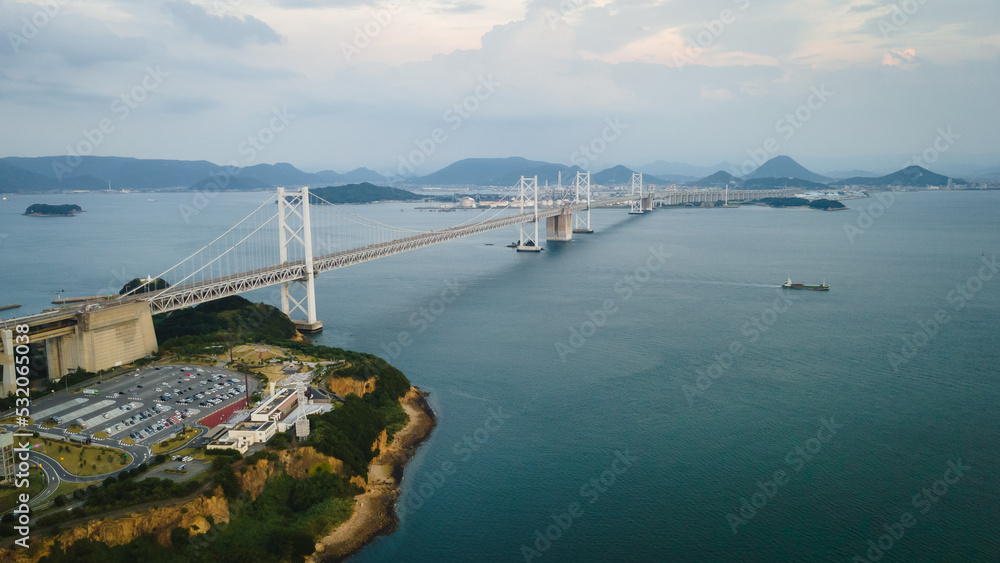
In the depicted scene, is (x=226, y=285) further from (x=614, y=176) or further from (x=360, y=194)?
(x=614, y=176)

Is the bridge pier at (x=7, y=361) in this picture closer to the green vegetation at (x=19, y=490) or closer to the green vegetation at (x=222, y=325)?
the green vegetation at (x=222, y=325)

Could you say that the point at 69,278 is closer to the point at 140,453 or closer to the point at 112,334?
the point at 112,334

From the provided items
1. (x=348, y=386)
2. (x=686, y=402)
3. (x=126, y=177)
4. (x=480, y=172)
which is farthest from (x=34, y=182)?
(x=686, y=402)

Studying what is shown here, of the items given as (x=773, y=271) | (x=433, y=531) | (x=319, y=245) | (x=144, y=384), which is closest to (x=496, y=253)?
(x=319, y=245)

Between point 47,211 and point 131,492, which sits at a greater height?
point 47,211

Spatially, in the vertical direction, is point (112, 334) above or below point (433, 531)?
above

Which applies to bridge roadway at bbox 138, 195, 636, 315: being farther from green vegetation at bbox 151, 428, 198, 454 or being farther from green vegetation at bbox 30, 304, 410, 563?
green vegetation at bbox 151, 428, 198, 454

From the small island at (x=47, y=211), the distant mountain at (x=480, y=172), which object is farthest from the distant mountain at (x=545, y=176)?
the small island at (x=47, y=211)

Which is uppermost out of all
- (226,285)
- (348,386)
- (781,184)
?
(781,184)
